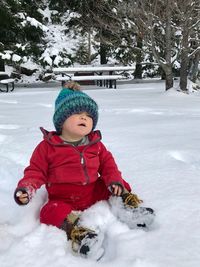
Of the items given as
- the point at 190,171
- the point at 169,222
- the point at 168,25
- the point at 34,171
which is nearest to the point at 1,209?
the point at 34,171

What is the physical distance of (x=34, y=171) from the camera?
2.32m

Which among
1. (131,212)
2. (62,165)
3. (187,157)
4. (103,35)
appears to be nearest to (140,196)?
(131,212)

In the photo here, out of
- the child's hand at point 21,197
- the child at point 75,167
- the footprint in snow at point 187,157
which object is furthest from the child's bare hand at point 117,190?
the footprint in snow at point 187,157

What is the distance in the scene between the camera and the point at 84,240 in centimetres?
185

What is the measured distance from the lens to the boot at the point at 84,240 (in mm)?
1799

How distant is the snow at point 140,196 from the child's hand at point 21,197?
0.13 m

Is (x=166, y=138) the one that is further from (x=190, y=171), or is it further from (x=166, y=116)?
(x=166, y=116)

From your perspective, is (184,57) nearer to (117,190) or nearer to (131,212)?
→ (117,190)

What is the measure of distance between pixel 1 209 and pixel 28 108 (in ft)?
16.0

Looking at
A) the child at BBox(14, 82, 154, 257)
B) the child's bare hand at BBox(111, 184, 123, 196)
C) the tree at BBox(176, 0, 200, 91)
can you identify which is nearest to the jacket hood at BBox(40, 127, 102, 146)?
the child at BBox(14, 82, 154, 257)

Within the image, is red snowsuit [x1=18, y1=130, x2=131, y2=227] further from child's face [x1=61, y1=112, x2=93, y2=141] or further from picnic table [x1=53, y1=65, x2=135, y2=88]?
picnic table [x1=53, y1=65, x2=135, y2=88]

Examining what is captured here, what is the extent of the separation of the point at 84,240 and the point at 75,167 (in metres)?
0.61

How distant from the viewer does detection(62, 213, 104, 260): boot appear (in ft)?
5.90

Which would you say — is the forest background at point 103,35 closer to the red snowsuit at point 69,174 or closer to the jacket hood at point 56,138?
the jacket hood at point 56,138
